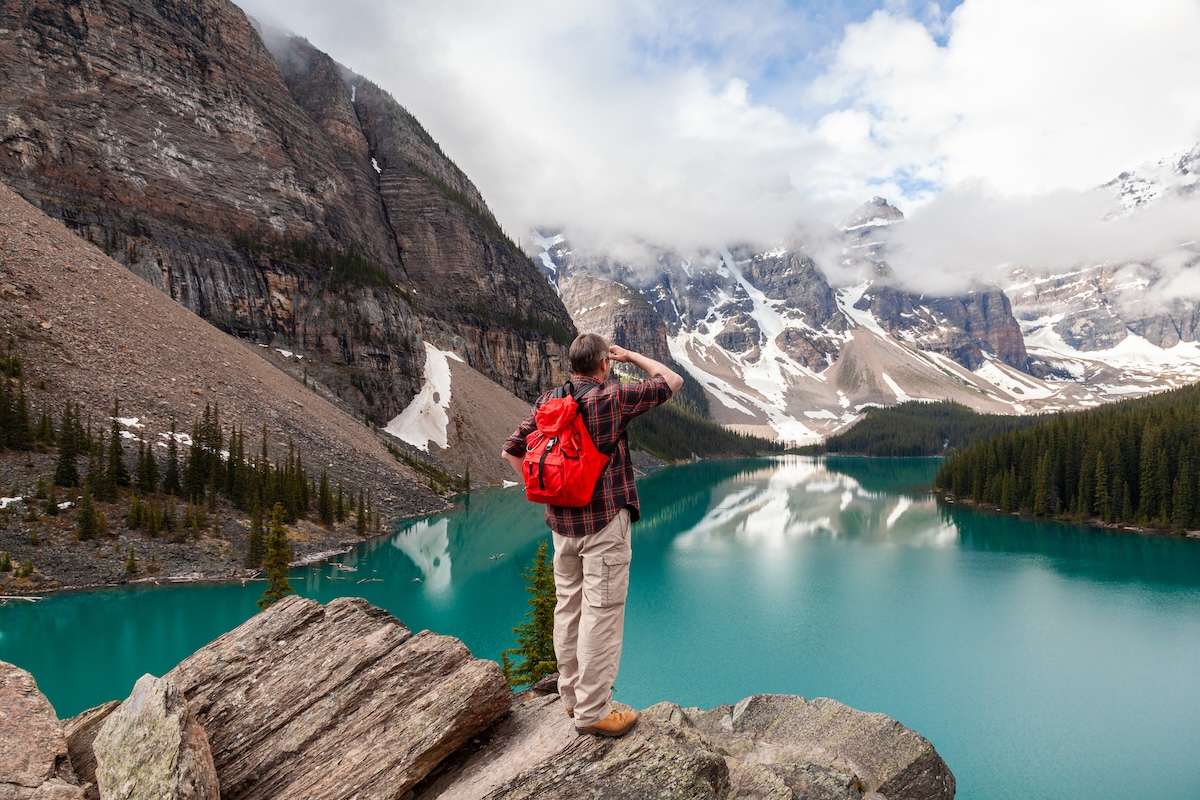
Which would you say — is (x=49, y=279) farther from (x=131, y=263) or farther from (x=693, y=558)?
(x=693, y=558)

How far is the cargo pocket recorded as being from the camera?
189 inches

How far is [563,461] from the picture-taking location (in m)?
4.75

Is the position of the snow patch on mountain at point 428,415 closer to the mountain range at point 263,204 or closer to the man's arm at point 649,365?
the mountain range at point 263,204

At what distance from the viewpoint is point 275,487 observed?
4050 cm

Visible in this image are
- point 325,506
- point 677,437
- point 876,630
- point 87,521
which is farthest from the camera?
point 677,437

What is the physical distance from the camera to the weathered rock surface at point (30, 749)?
Result: 4797mm

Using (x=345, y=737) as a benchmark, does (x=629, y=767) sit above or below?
above

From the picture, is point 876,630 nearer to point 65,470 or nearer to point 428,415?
point 65,470

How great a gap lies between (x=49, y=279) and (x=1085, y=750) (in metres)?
64.3

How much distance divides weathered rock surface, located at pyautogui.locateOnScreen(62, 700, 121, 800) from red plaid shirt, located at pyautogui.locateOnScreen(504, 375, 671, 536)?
174 inches

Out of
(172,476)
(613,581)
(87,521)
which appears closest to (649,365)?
(613,581)

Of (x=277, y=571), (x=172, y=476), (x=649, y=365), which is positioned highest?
(x=649, y=365)

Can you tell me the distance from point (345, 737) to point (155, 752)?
4.79ft

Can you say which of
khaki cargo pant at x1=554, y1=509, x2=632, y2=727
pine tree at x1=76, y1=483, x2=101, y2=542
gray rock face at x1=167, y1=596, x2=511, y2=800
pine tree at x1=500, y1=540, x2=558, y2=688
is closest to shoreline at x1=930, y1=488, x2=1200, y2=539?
pine tree at x1=500, y1=540, x2=558, y2=688
